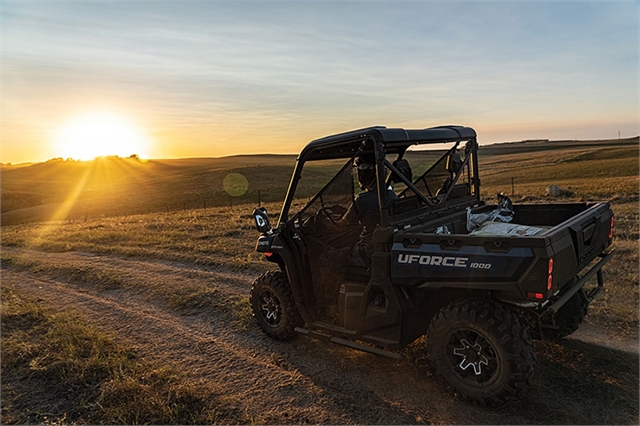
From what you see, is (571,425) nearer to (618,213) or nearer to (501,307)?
(501,307)

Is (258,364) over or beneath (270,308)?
beneath

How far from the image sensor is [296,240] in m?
5.04

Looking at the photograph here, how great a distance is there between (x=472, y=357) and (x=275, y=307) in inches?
101

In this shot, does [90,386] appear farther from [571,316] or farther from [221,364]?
[571,316]

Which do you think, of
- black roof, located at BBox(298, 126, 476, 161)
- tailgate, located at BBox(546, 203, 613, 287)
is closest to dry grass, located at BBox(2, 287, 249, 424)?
black roof, located at BBox(298, 126, 476, 161)

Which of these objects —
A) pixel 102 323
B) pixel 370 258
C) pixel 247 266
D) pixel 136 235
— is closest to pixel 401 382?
pixel 370 258

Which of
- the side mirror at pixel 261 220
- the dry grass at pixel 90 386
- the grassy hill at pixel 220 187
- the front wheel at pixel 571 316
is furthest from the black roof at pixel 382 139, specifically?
the grassy hill at pixel 220 187

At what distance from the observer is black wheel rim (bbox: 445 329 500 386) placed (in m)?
3.63

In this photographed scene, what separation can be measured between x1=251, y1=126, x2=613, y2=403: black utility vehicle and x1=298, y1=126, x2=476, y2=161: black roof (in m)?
0.01

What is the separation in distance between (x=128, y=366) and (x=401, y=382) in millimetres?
2967

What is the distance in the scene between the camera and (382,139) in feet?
13.4

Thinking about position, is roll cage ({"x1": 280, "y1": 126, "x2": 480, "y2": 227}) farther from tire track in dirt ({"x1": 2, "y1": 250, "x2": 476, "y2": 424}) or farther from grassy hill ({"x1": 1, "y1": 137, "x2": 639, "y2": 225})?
grassy hill ({"x1": 1, "y1": 137, "x2": 639, "y2": 225})

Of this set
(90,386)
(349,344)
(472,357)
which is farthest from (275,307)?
(472,357)

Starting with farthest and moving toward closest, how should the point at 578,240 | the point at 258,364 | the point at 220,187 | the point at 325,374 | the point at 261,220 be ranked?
the point at 220,187 → the point at 261,220 → the point at 258,364 → the point at 325,374 → the point at 578,240
